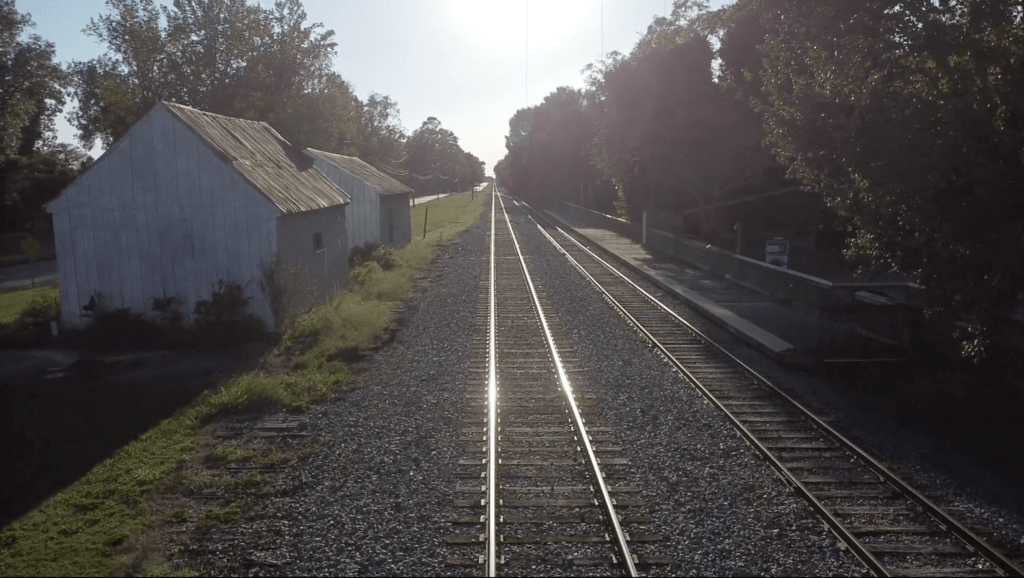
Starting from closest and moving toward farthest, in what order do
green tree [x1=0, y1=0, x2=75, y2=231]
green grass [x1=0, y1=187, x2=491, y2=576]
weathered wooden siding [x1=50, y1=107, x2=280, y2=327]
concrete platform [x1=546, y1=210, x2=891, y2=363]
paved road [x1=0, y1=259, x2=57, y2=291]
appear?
green grass [x1=0, y1=187, x2=491, y2=576] < concrete platform [x1=546, y1=210, x2=891, y2=363] < weathered wooden siding [x1=50, y1=107, x2=280, y2=327] < paved road [x1=0, y1=259, x2=57, y2=291] < green tree [x1=0, y1=0, x2=75, y2=231]

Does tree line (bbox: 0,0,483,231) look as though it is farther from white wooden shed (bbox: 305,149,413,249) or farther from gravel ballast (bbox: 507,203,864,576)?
gravel ballast (bbox: 507,203,864,576)

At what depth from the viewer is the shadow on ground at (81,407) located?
29.2ft

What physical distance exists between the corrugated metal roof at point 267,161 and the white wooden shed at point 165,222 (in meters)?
0.09

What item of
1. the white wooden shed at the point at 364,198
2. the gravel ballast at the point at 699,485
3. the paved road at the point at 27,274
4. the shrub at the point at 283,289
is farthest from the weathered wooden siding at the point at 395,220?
the gravel ballast at the point at 699,485

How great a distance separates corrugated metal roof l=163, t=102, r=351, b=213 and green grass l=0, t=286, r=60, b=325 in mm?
5771

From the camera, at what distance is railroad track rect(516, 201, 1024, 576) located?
666cm

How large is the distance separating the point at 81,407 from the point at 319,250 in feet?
27.9

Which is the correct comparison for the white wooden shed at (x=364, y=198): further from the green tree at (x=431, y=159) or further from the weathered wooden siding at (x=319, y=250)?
the green tree at (x=431, y=159)

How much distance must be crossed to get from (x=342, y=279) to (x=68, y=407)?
1140 centimetres

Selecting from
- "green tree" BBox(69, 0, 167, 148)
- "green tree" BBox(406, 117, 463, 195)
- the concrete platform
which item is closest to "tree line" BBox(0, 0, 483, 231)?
"green tree" BBox(69, 0, 167, 148)

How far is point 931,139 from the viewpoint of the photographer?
11625mm

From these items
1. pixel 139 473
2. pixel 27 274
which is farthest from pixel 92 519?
pixel 27 274

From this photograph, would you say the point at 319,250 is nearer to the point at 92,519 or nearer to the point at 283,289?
the point at 283,289

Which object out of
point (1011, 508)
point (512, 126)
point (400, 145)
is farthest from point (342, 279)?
point (512, 126)
